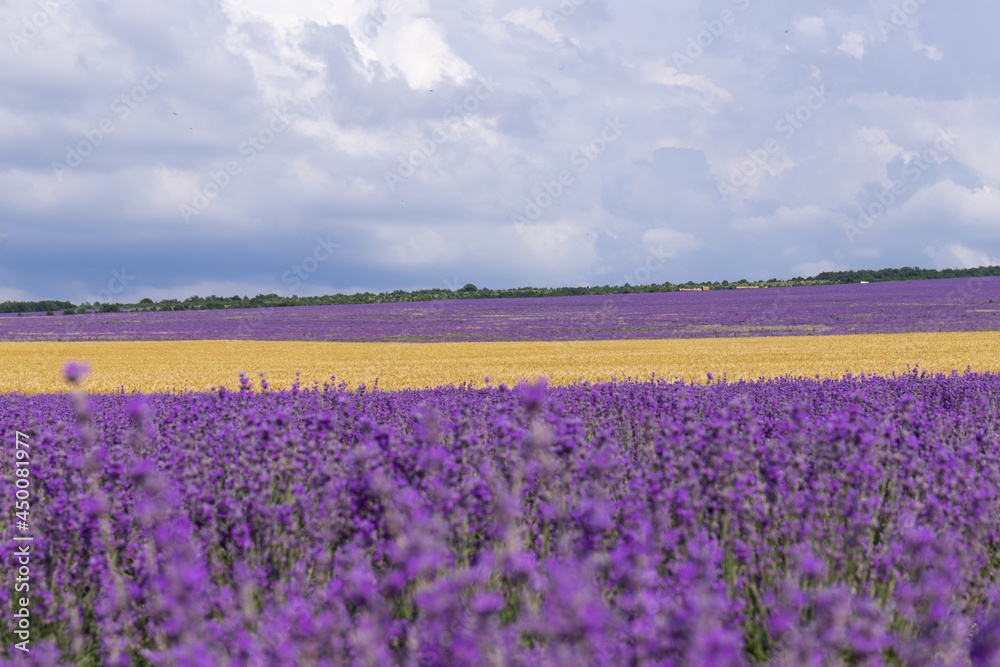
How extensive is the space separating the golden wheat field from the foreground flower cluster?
6705 millimetres

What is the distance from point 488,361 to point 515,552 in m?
15.3

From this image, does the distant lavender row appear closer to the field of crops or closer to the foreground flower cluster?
the field of crops

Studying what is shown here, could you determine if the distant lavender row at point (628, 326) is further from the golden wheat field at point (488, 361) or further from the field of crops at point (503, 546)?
the field of crops at point (503, 546)

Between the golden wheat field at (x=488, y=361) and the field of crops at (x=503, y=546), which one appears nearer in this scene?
the field of crops at (x=503, y=546)

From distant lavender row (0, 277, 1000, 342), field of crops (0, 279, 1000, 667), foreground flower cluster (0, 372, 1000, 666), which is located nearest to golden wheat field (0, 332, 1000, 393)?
distant lavender row (0, 277, 1000, 342)

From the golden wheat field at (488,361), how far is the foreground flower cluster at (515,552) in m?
6.71

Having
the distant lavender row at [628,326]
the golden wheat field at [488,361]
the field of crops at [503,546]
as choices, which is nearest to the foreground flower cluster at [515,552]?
the field of crops at [503,546]

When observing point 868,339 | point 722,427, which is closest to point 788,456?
point 722,427

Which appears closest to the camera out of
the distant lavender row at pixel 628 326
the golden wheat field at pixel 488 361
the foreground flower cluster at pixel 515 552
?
the foreground flower cluster at pixel 515 552

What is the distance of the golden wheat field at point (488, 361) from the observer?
13180 mm

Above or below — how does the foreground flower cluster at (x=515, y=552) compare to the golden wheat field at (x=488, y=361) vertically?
above

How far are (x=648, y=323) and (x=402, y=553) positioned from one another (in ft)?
101

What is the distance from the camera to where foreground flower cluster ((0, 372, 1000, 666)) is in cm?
166

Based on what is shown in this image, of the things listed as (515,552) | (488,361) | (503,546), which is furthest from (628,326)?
(515,552)
